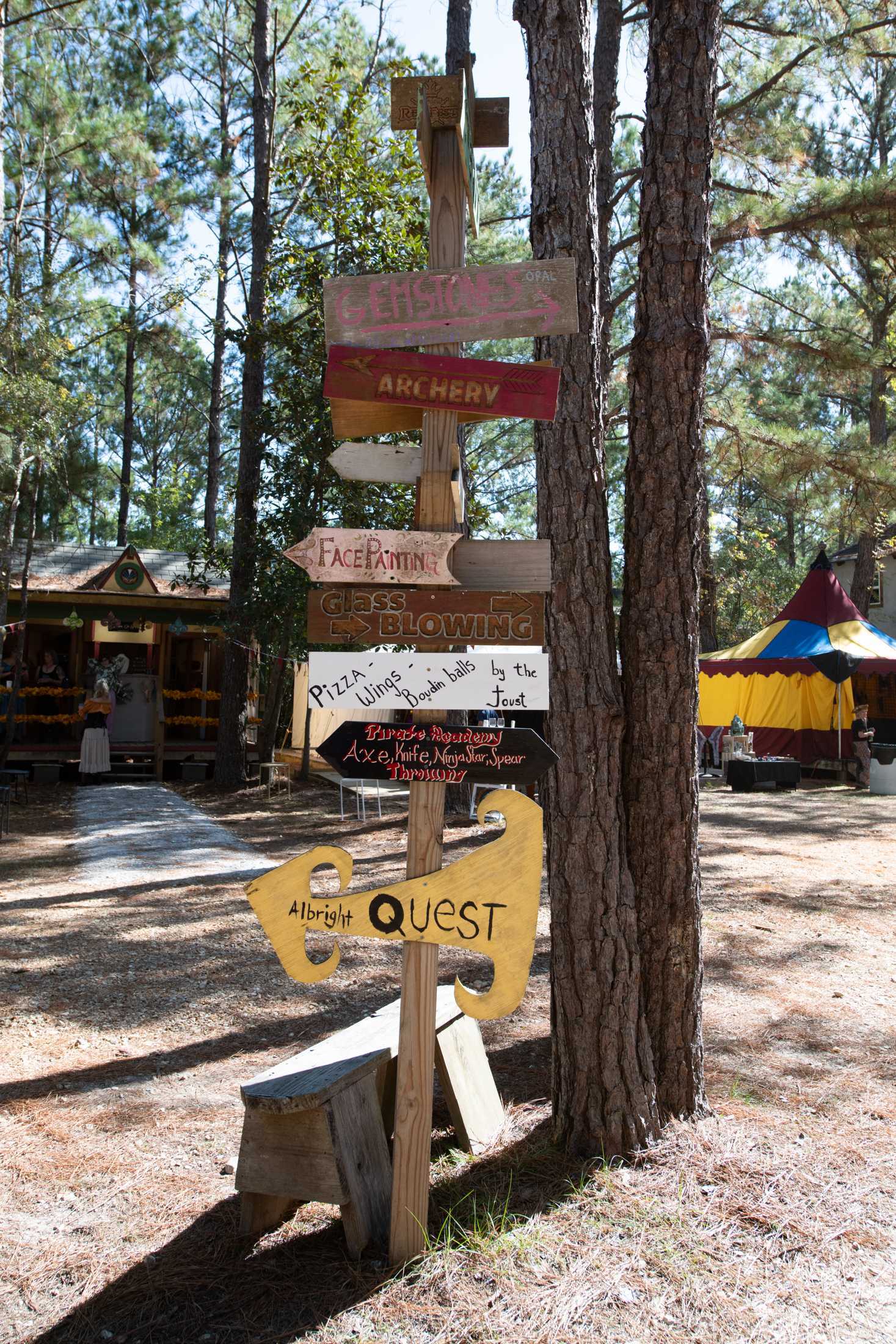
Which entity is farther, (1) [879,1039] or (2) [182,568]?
(2) [182,568]

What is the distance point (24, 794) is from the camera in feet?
→ 41.7

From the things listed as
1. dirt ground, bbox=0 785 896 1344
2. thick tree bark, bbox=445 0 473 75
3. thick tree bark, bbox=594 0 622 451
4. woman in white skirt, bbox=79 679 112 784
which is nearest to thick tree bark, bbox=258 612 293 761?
woman in white skirt, bbox=79 679 112 784

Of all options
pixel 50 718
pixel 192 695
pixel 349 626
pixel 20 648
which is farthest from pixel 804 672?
pixel 349 626

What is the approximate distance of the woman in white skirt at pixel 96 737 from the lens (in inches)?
573

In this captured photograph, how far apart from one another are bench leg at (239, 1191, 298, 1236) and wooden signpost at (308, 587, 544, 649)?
1.54 metres

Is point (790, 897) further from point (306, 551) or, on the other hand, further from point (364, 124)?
point (364, 124)

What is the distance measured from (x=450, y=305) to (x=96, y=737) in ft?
42.8

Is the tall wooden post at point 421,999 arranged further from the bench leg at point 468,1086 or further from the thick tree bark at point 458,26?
the thick tree bark at point 458,26

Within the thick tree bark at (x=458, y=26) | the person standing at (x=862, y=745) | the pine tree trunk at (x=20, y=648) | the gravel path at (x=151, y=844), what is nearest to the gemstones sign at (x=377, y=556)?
the gravel path at (x=151, y=844)

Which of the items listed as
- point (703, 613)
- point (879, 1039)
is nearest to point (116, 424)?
point (703, 613)

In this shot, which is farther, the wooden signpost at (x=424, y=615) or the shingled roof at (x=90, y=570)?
the shingled roof at (x=90, y=570)

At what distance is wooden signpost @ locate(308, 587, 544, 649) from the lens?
2713mm

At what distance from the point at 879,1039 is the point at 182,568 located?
600 inches

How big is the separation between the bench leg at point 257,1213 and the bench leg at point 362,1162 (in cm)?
21
